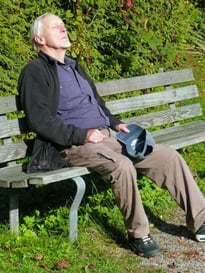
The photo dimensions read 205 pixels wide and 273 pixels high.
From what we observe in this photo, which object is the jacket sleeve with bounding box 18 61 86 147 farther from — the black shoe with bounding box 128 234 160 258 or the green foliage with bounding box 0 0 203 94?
the green foliage with bounding box 0 0 203 94

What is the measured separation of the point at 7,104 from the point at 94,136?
0.66 m

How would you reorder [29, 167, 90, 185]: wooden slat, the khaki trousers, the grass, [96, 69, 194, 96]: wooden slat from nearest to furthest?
the grass
[29, 167, 90, 185]: wooden slat
the khaki trousers
[96, 69, 194, 96]: wooden slat

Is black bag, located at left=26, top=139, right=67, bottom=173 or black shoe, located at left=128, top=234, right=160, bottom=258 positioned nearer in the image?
black shoe, located at left=128, top=234, right=160, bottom=258

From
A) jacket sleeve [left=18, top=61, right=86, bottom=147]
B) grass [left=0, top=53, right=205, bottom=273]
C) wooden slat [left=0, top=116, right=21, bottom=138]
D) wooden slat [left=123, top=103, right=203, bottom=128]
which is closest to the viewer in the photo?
grass [left=0, top=53, right=205, bottom=273]

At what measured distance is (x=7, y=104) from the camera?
493 cm

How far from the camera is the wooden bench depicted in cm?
461

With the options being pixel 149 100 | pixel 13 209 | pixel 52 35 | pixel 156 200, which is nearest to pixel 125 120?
pixel 149 100

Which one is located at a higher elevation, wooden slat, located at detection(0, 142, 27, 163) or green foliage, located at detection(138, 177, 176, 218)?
wooden slat, located at detection(0, 142, 27, 163)

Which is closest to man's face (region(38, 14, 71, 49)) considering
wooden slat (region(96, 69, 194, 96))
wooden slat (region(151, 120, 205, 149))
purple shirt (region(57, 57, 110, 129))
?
purple shirt (region(57, 57, 110, 129))

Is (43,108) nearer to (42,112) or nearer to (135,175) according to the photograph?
(42,112)

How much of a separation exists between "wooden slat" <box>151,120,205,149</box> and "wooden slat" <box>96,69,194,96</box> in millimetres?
445

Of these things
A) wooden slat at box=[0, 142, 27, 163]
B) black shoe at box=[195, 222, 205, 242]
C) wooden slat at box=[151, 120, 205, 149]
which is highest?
wooden slat at box=[0, 142, 27, 163]

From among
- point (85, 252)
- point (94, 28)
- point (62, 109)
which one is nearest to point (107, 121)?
point (62, 109)

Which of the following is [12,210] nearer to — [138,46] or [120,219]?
[120,219]
